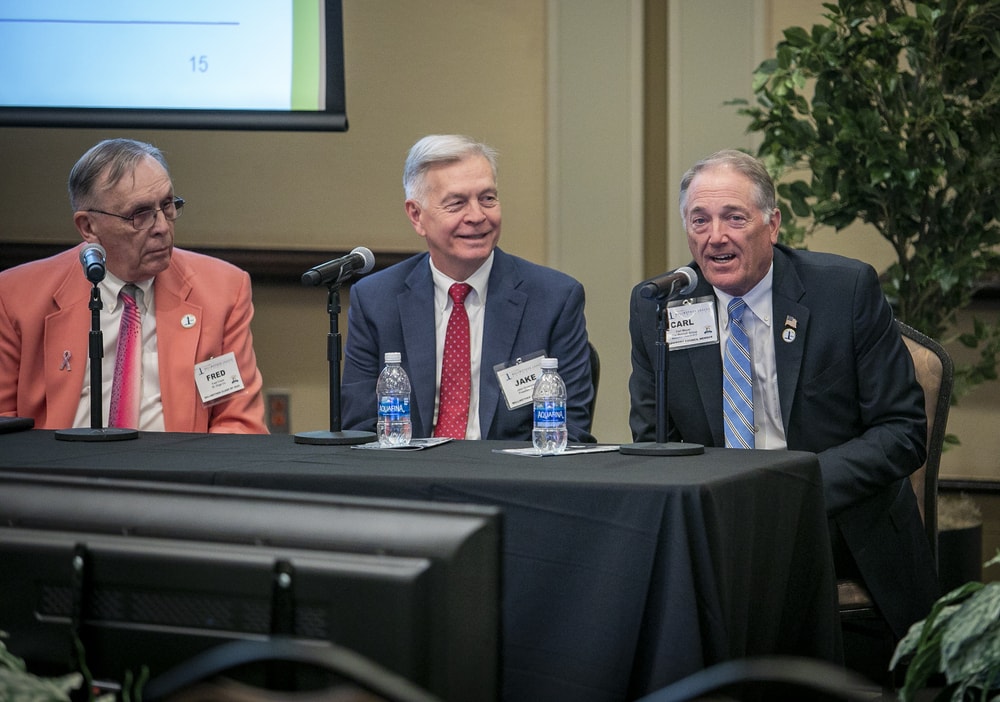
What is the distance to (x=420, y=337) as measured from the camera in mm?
3074

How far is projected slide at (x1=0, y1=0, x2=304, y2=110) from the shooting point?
173 inches

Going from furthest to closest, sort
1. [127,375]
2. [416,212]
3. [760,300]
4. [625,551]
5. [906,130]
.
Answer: [906,130] → [416,212] → [127,375] → [760,300] → [625,551]

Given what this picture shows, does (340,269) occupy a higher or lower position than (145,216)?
lower

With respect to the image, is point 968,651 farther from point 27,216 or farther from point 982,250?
point 27,216

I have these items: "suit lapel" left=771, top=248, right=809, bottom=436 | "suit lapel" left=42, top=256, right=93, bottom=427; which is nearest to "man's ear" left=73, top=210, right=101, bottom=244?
"suit lapel" left=42, top=256, right=93, bottom=427

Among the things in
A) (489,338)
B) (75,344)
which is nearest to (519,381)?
(489,338)

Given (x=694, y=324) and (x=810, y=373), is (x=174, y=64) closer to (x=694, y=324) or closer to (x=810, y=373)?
(x=694, y=324)

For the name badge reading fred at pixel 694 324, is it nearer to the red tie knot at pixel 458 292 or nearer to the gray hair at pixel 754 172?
the gray hair at pixel 754 172

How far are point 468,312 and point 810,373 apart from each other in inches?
34.3

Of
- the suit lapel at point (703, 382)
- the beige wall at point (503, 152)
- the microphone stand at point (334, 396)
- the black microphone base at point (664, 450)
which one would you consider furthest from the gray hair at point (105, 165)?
the beige wall at point (503, 152)

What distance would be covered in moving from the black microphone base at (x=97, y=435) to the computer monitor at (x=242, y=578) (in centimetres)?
163

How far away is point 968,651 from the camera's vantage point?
1347 millimetres

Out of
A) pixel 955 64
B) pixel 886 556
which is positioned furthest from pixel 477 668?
pixel 955 64

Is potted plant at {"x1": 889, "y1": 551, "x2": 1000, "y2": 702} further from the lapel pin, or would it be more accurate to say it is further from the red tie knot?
the red tie knot
